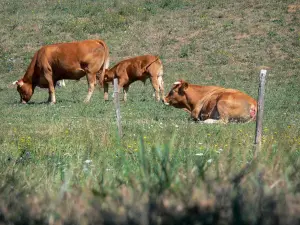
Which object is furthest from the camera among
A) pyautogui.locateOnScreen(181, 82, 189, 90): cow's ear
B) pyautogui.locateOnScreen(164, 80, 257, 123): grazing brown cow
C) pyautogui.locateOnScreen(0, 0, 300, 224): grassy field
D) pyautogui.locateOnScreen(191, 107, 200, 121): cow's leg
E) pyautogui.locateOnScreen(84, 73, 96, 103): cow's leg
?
pyautogui.locateOnScreen(84, 73, 96, 103): cow's leg

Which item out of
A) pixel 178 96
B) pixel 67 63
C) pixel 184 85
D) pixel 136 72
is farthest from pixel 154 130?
pixel 136 72

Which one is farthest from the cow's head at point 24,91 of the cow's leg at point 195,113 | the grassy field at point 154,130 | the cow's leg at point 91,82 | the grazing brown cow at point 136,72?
the cow's leg at point 195,113

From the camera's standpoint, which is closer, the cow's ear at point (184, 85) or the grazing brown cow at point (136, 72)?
the cow's ear at point (184, 85)

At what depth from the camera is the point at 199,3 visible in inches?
1615

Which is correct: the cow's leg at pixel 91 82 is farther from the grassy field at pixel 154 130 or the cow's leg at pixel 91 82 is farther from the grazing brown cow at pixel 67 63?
the grassy field at pixel 154 130

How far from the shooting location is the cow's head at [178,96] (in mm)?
17797

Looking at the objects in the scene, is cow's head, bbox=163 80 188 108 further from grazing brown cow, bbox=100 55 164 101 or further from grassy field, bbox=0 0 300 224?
grazing brown cow, bbox=100 55 164 101

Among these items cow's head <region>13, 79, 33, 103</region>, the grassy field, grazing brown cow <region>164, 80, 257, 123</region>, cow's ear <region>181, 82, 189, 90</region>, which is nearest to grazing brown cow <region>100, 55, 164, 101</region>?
the grassy field

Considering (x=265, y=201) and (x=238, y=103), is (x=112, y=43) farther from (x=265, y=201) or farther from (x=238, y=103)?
(x=265, y=201)

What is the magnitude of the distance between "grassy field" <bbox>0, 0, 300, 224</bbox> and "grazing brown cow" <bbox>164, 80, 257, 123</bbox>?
16.4 inches

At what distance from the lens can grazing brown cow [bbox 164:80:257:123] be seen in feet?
53.8

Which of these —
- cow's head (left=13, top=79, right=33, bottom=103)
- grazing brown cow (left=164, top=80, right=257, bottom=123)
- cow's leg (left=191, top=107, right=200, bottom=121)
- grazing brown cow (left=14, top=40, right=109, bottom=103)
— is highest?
grazing brown cow (left=164, top=80, right=257, bottom=123)

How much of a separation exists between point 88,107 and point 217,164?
1497 centimetres

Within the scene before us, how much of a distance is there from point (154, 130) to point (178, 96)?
5.58 metres
